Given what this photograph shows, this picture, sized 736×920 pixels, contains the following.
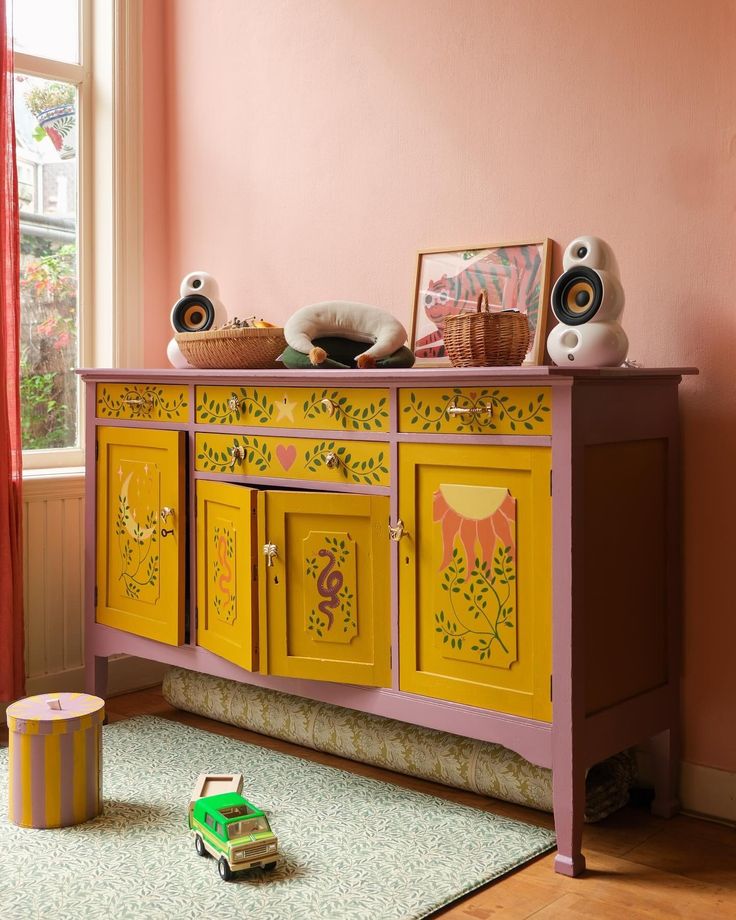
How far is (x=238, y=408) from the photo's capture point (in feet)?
8.50

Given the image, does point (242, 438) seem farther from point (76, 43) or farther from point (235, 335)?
point (76, 43)

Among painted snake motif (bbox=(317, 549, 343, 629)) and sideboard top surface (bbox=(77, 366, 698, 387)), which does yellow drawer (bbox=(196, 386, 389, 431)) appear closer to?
sideboard top surface (bbox=(77, 366, 698, 387))

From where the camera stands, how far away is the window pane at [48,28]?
10.5 ft

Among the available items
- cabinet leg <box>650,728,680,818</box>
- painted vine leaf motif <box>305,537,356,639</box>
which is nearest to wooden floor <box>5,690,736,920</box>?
cabinet leg <box>650,728,680,818</box>

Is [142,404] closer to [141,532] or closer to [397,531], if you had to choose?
[141,532]

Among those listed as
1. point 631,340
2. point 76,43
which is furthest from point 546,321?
point 76,43

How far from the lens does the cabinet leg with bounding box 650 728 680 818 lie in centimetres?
233

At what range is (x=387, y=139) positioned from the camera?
9.41 feet

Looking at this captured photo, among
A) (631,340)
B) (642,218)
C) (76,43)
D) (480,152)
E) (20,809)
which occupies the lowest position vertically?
(20,809)

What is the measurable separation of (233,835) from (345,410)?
36.0 inches

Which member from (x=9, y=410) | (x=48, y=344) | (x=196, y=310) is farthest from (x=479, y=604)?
(x=48, y=344)

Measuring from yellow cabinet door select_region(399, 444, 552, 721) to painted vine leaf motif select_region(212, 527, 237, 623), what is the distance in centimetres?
49

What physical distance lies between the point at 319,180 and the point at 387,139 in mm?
266

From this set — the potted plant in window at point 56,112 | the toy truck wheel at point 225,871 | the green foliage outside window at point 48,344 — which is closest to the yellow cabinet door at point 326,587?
the toy truck wheel at point 225,871
